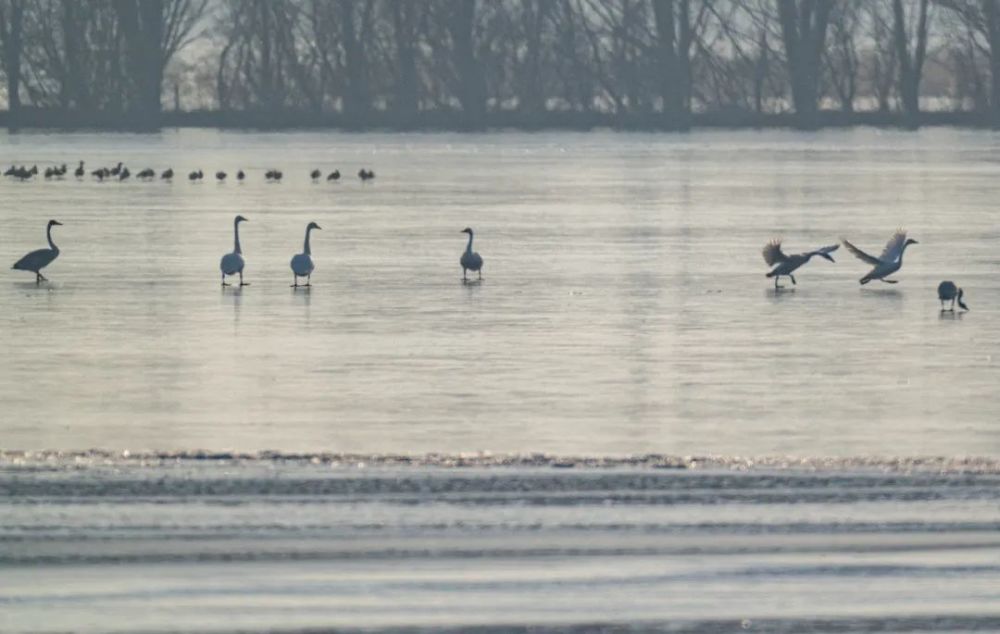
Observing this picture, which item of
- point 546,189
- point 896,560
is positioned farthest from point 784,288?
point 546,189

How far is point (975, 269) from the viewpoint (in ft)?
65.7

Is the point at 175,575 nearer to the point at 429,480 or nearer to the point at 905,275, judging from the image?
the point at 429,480

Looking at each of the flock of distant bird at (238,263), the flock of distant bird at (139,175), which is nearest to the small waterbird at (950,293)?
the flock of distant bird at (238,263)

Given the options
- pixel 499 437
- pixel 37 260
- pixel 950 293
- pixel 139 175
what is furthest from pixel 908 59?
pixel 499 437

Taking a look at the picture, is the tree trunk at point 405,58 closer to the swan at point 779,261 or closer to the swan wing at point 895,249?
the swan wing at point 895,249

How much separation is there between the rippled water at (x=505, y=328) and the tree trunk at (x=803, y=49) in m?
65.7

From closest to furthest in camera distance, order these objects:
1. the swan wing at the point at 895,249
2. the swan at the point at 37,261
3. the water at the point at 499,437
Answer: the water at the point at 499,437
the swan wing at the point at 895,249
the swan at the point at 37,261

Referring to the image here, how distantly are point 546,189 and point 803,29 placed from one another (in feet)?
215

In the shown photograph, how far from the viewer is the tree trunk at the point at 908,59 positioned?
98812 mm

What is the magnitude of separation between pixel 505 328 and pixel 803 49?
87.6 meters

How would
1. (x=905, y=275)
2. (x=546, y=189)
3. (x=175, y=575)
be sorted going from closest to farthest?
(x=175, y=575), (x=905, y=275), (x=546, y=189)

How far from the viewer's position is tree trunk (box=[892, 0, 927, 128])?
324 ft

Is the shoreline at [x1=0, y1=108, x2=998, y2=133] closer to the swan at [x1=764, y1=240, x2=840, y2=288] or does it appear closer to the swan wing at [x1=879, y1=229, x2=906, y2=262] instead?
the swan wing at [x1=879, y1=229, x2=906, y2=262]

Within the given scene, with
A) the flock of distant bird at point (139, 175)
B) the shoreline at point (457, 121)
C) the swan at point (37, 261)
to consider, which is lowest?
the swan at point (37, 261)
